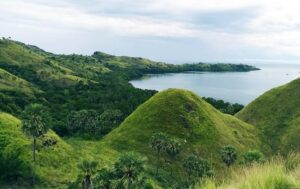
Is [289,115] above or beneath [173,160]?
above

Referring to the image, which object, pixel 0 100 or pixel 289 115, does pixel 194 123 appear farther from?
pixel 0 100

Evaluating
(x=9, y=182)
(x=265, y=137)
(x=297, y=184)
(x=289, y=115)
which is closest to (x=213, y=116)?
Result: (x=265, y=137)

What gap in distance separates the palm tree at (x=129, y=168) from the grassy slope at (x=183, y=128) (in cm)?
5418

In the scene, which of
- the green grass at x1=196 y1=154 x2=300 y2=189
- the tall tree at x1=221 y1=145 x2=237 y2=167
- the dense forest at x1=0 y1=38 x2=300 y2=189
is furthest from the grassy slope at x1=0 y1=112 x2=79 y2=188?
the green grass at x1=196 y1=154 x2=300 y2=189

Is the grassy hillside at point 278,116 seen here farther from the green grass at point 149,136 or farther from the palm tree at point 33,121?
the palm tree at point 33,121

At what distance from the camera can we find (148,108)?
147 meters

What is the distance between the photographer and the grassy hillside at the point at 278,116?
143875 millimetres

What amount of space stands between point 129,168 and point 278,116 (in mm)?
108064

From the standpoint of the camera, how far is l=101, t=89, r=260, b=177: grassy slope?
128m

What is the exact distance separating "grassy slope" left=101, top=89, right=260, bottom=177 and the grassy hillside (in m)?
6.86

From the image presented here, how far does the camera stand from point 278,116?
523ft

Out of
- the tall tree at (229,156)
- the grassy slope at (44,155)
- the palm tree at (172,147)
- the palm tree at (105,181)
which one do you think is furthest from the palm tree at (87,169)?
the tall tree at (229,156)

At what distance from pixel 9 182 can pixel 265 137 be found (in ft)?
302

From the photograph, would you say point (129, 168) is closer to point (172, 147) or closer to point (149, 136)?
point (172, 147)
